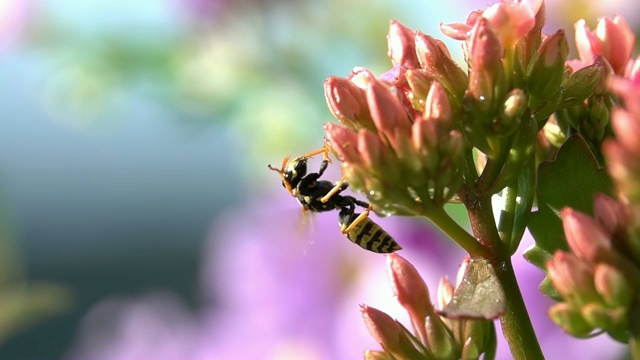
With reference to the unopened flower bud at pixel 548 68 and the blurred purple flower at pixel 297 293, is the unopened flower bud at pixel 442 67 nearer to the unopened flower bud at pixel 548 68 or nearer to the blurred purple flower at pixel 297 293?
the unopened flower bud at pixel 548 68

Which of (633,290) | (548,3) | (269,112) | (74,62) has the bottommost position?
(633,290)

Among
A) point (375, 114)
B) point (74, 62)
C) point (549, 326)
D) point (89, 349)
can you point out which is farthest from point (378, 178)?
point (74, 62)

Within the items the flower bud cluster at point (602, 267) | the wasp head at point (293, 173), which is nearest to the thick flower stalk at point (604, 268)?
the flower bud cluster at point (602, 267)

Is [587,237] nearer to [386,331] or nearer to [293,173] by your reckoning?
[386,331]

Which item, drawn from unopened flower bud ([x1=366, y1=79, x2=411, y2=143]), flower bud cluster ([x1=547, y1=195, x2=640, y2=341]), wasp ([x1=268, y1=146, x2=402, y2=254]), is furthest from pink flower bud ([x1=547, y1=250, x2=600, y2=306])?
wasp ([x1=268, y1=146, x2=402, y2=254])

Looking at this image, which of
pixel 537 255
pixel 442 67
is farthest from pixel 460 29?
pixel 537 255

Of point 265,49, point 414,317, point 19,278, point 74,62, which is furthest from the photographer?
point 74,62

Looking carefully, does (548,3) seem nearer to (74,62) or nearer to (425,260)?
(425,260)

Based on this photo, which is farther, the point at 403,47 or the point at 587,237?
the point at 403,47
